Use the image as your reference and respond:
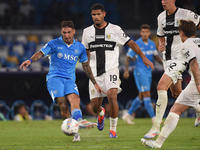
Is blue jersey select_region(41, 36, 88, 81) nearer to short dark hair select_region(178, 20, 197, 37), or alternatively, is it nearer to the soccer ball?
the soccer ball

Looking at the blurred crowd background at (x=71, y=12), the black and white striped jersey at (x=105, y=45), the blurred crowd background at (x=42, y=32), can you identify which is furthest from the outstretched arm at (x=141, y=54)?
the blurred crowd background at (x=71, y=12)

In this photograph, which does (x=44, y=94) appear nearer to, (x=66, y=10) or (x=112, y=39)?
(x=66, y=10)

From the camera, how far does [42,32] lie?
1834 centimetres

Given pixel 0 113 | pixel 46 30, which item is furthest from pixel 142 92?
pixel 46 30

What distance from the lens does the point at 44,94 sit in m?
14.9

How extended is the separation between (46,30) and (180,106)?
14.2 meters

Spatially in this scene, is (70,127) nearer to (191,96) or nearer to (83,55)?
(83,55)

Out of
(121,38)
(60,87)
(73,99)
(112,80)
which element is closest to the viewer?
(73,99)

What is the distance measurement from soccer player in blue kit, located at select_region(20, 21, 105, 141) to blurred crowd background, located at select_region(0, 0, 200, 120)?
6.62 metres

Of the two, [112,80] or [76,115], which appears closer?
[76,115]

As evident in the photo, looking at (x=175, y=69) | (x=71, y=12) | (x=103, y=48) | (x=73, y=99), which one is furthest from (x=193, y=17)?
(x=71, y=12)

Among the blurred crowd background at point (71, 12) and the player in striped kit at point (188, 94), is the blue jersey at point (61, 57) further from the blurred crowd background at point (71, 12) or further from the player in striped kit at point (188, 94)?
the blurred crowd background at point (71, 12)

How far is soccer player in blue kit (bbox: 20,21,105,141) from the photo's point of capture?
6566mm

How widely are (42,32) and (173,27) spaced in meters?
12.2
